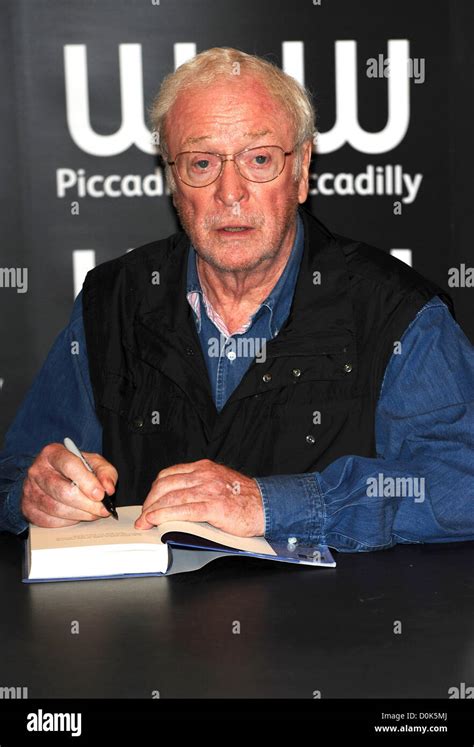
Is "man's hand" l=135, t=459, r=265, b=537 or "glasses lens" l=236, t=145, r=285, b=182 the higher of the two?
"glasses lens" l=236, t=145, r=285, b=182

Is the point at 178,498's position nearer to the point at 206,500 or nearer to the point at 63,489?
the point at 206,500

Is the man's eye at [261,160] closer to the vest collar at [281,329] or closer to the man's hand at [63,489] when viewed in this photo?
the vest collar at [281,329]

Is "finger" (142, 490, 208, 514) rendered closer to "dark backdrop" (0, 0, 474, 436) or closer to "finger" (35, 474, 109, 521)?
"finger" (35, 474, 109, 521)

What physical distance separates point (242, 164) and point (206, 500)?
86 cm

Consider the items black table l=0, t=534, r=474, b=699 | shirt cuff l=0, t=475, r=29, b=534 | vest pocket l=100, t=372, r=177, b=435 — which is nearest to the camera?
black table l=0, t=534, r=474, b=699

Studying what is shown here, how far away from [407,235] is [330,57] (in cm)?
64

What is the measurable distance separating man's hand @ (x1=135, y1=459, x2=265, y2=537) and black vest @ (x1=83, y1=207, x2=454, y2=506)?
41 cm

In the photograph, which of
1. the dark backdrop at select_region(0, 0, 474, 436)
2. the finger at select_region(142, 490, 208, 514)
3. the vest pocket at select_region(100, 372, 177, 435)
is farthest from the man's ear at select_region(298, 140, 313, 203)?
the dark backdrop at select_region(0, 0, 474, 436)

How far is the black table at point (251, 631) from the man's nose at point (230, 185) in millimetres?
848

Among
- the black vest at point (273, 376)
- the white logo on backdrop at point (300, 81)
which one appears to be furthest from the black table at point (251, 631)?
the white logo on backdrop at point (300, 81)

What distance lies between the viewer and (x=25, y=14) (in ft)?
12.4

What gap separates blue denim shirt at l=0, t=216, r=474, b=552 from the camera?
2068 millimetres
